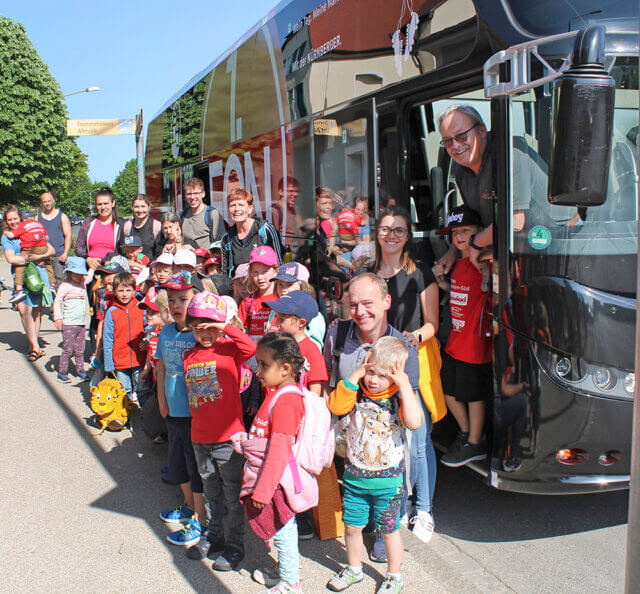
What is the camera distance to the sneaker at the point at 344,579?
3.43m

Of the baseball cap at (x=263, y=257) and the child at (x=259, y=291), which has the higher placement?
the baseball cap at (x=263, y=257)

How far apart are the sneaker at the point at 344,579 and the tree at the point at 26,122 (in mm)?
35845

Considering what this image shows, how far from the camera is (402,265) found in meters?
4.32

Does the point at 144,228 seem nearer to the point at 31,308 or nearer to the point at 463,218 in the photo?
the point at 31,308

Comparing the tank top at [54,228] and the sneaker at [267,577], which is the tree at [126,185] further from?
the sneaker at [267,577]

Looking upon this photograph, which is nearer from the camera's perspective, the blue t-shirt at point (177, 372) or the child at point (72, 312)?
the blue t-shirt at point (177, 372)

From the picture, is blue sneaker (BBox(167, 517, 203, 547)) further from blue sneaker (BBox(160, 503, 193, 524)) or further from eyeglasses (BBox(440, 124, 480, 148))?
eyeglasses (BBox(440, 124, 480, 148))

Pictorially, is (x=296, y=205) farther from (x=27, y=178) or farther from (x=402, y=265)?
(x=27, y=178)

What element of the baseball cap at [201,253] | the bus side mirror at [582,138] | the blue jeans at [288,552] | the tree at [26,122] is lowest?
the blue jeans at [288,552]

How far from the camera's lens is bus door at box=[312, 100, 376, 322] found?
4949 mm

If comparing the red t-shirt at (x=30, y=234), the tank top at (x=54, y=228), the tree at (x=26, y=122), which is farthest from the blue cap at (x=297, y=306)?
the tree at (x=26, y=122)

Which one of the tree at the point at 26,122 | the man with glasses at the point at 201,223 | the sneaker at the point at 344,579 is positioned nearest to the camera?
the sneaker at the point at 344,579

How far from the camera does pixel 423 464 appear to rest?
13.6 ft

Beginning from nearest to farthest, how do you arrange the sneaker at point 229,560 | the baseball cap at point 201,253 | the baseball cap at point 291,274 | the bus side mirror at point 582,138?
1. the bus side mirror at point 582,138
2. the sneaker at point 229,560
3. the baseball cap at point 291,274
4. the baseball cap at point 201,253
